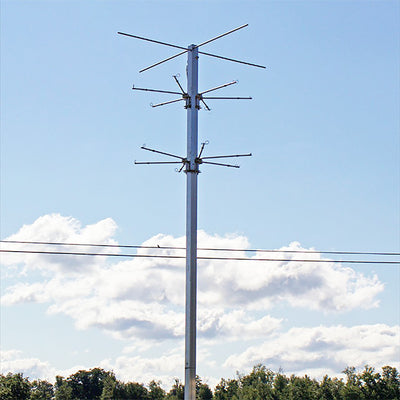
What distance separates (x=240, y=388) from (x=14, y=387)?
173 ft

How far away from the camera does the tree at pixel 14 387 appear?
58.3 meters

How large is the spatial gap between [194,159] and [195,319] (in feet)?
11.0

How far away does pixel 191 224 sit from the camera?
1357cm

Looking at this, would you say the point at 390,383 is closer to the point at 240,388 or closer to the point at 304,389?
the point at 304,389

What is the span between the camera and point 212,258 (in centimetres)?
2052

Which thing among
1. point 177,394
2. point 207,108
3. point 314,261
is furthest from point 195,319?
point 177,394

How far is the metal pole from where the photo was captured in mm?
12984

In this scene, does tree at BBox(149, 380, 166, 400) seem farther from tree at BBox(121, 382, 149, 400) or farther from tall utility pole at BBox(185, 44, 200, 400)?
tall utility pole at BBox(185, 44, 200, 400)

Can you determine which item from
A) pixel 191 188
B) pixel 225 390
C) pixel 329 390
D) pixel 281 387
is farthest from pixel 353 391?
pixel 191 188

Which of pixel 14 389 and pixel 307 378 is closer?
pixel 14 389

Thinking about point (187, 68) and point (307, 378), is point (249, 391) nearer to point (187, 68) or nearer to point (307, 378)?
point (307, 378)

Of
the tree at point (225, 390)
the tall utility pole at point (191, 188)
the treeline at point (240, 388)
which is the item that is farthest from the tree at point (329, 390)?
the tall utility pole at point (191, 188)

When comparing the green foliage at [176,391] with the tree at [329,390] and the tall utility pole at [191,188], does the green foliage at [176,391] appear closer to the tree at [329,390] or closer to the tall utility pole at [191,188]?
the tree at [329,390]

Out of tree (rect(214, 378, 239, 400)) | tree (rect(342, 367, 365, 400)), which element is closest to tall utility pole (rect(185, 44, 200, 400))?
tree (rect(342, 367, 365, 400))
